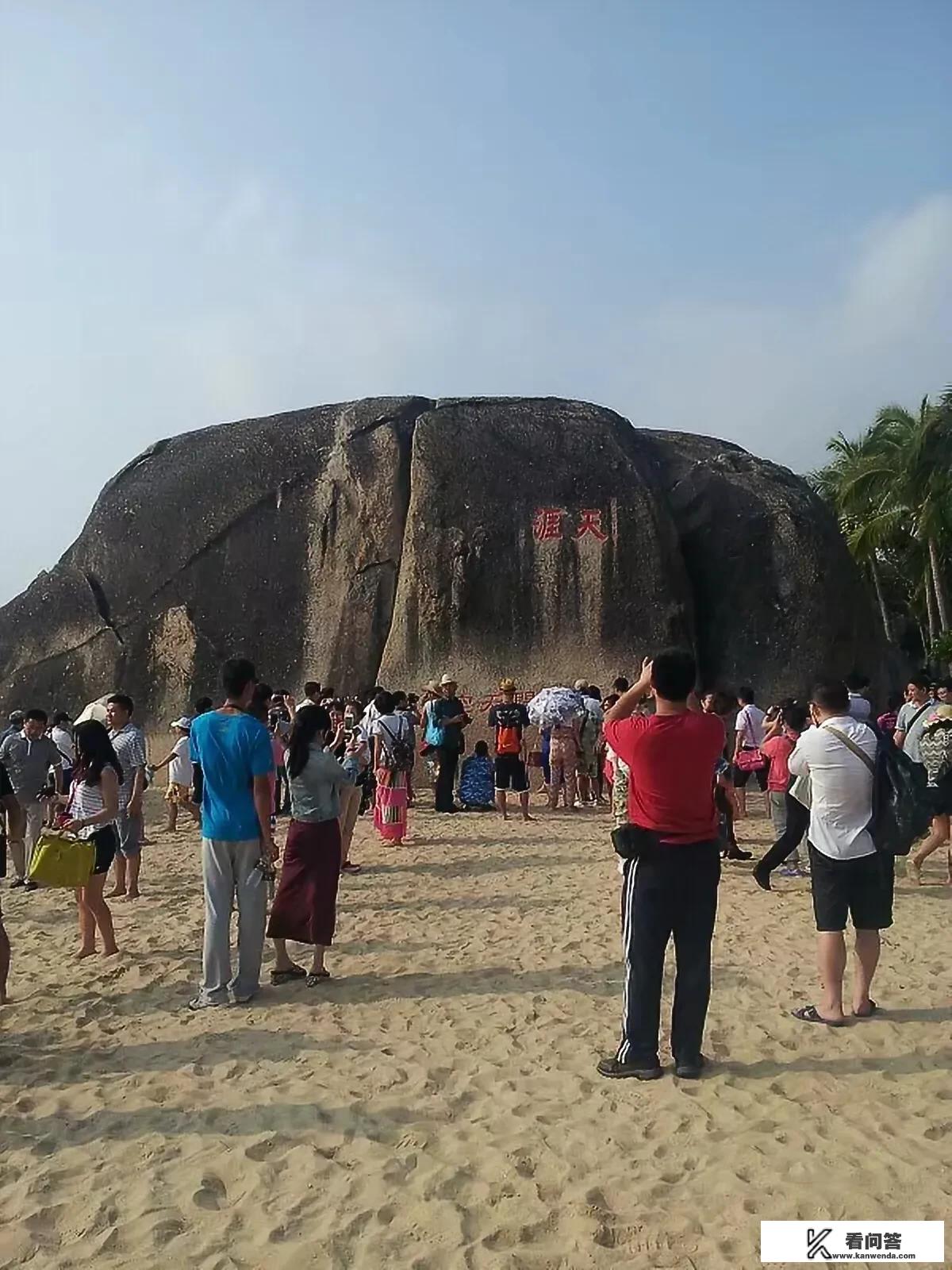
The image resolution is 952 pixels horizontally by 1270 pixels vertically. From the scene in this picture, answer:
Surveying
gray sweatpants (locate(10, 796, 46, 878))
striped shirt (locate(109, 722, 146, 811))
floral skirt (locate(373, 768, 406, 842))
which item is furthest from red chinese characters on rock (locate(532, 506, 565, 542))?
striped shirt (locate(109, 722, 146, 811))

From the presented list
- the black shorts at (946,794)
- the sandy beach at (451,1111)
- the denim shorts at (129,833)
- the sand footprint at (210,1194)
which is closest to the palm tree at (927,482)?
the black shorts at (946,794)

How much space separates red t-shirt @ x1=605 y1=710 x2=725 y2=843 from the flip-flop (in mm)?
1475

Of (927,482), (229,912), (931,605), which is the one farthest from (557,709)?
(931,605)

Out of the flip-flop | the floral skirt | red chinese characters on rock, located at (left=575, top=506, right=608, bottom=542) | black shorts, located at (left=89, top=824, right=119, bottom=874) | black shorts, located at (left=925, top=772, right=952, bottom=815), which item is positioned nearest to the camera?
the flip-flop

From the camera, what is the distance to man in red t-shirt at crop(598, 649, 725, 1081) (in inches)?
171

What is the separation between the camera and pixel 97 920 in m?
6.86

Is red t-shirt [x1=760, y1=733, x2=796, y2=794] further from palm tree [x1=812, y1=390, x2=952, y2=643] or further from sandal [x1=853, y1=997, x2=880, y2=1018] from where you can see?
palm tree [x1=812, y1=390, x2=952, y2=643]

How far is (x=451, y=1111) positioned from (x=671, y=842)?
4.85 ft

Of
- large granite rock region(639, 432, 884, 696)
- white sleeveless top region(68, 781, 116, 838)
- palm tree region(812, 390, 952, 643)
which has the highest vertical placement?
palm tree region(812, 390, 952, 643)

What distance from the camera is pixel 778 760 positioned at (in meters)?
8.99

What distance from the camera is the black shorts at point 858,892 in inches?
197

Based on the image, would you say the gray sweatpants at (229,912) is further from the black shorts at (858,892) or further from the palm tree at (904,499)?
the palm tree at (904,499)

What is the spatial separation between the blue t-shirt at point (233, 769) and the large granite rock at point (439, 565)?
11224 mm

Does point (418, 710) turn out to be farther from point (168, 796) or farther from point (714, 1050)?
point (714, 1050)
